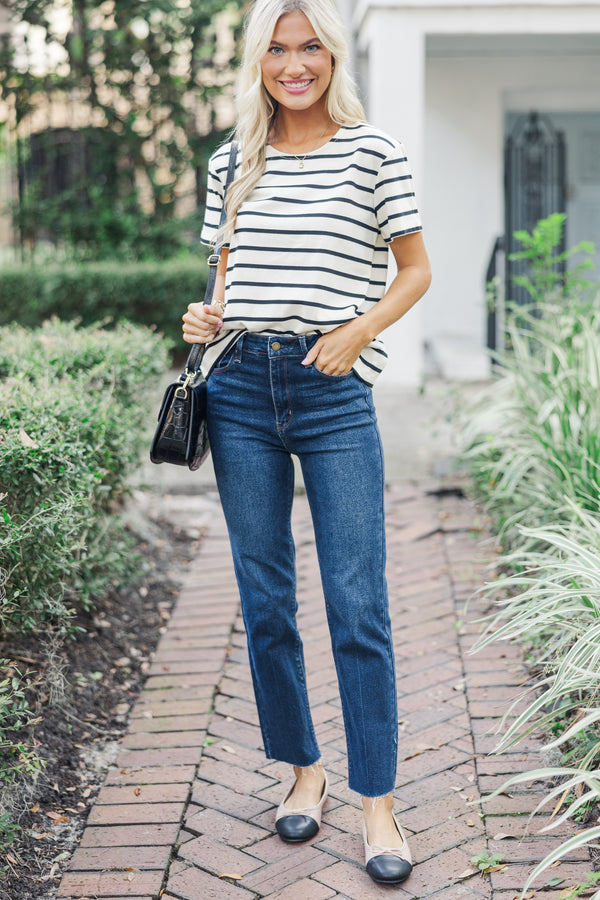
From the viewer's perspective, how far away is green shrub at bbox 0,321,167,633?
2.50 m

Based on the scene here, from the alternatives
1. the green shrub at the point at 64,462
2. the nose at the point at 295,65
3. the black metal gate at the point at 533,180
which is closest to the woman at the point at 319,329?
the nose at the point at 295,65

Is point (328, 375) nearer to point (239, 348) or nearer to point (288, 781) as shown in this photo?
point (239, 348)

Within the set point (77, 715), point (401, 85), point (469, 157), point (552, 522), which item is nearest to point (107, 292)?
point (401, 85)

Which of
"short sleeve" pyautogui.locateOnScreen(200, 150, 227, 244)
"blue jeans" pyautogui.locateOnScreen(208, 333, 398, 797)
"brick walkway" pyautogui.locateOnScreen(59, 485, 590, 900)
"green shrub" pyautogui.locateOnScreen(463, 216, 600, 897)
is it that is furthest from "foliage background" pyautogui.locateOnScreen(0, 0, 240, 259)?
"blue jeans" pyautogui.locateOnScreen(208, 333, 398, 797)

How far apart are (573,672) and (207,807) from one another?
953mm

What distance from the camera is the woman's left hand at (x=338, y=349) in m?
2.09

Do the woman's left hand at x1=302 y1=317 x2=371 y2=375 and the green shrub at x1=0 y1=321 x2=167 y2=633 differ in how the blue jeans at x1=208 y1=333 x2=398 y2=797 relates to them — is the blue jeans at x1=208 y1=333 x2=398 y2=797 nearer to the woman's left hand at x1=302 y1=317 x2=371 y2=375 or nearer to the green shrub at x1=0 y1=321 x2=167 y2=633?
the woman's left hand at x1=302 y1=317 x2=371 y2=375

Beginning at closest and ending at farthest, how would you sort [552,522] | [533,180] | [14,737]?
[14,737]
[552,522]
[533,180]

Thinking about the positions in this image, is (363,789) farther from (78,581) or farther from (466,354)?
(466,354)

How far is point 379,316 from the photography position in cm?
213

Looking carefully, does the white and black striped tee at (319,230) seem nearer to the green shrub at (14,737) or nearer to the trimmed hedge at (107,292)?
the green shrub at (14,737)

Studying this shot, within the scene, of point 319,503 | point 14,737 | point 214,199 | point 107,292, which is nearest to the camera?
point 319,503

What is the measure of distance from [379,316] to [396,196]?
25 centimetres

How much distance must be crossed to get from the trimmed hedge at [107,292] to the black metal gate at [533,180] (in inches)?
97.8
